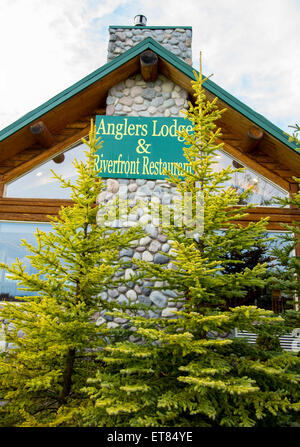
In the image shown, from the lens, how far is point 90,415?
12.5ft

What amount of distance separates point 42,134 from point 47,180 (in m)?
1.06

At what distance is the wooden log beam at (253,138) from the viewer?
7203 millimetres

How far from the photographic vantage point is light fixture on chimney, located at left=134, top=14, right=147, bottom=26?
31.7ft

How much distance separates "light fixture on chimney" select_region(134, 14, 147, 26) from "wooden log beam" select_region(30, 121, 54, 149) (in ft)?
15.1

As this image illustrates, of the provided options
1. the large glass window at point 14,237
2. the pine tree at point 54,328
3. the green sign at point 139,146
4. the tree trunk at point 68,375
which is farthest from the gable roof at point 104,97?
the tree trunk at point 68,375

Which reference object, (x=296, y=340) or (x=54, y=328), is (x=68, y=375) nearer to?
(x=54, y=328)

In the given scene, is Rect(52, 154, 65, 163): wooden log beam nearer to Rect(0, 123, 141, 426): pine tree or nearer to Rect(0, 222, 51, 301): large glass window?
Rect(0, 222, 51, 301): large glass window

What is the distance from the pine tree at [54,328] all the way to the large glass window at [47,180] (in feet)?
10.2

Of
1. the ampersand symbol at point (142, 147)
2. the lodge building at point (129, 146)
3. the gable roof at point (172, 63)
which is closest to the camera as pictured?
the gable roof at point (172, 63)

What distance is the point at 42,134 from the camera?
7.57 metres

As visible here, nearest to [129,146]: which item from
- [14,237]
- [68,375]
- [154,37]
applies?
[14,237]

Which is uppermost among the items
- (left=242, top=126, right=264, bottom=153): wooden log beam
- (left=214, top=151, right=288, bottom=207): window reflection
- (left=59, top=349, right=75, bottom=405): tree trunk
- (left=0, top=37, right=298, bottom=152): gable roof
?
(left=0, top=37, right=298, bottom=152): gable roof

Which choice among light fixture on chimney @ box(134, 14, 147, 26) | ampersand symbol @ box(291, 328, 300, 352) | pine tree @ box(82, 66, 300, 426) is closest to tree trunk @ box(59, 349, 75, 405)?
pine tree @ box(82, 66, 300, 426)

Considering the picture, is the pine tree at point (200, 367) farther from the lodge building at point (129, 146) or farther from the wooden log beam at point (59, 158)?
the wooden log beam at point (59, 158)
